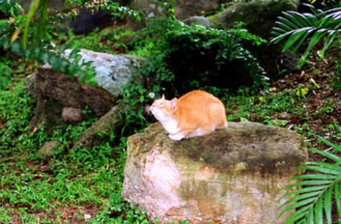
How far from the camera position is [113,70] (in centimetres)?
662

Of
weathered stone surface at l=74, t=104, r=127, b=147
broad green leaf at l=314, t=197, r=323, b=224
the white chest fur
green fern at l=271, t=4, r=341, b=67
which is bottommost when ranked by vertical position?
weathered stone surface at l=74, t=104, r=127, b=147

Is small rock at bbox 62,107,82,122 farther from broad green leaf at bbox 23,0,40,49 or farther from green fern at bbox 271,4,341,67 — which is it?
broad green leaf at bbox 23,0,40,49

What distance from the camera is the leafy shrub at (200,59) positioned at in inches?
253

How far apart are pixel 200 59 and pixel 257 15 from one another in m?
1.08

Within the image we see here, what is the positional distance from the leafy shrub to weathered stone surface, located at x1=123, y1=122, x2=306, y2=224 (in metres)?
2.04

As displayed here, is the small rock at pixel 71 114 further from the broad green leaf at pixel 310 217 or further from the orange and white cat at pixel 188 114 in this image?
the broad green leaf at pixel 310 217

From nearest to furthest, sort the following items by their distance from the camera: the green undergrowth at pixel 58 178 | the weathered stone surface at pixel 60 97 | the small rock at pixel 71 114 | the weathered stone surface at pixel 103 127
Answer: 1. the green undergrowth at pixel 58 178
2. the weathered stone surface at pixel 103 127
3. the weathered stone surface at pixel 60 97
4. the small rock at pixel 71 114

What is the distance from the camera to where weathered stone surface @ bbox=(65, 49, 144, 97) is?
21.3ft

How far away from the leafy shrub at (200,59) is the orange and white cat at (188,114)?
182 centimetres

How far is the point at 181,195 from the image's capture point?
4215 mm

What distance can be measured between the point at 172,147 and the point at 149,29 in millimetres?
2683

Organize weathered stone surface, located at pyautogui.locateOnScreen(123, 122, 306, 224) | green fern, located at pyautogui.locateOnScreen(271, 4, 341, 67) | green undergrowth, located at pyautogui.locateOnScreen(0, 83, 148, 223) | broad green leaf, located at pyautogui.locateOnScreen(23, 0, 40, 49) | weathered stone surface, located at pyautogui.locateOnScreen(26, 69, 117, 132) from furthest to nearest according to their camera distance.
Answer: weathered stone surface, located at pyautogui.locateOnScreen(26, 69, 117, 132) → green undergrowth, located at pyautogui.locateOnScreen(0, 83, 148, 223) → weathered stone surface, located at pyautogui.locateOnScreen(123, 122, 306, 224) → green fern, located at pyautogui.locateOnScreen(271, 4, 341, 67) → broad green leaf, located at pyautogui.locateOnScreen(23, 0, 40, 49)

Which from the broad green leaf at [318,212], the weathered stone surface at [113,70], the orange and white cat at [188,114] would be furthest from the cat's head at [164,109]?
the weathered stone surface at [113,70]

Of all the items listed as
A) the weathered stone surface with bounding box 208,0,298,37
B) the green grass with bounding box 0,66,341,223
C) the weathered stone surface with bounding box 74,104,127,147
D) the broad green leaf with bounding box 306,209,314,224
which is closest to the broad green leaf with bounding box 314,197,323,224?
the broad green leaf with bounding box 306,209,314,224
